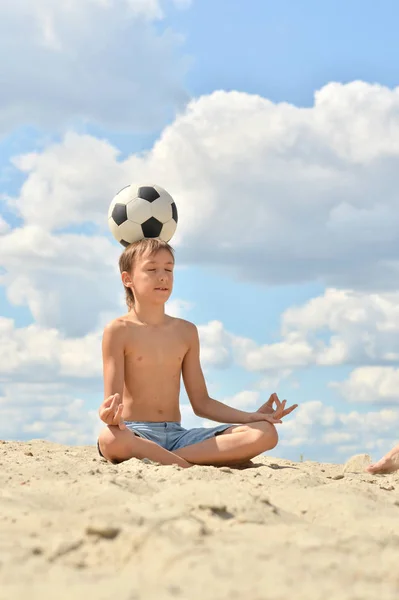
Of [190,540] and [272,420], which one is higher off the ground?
[272,420]

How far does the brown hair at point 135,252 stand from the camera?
18.8 ft

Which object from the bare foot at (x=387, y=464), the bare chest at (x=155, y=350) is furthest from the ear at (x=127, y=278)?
the bare foot at (x=387, y=464)

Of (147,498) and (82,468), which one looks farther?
(82,468)

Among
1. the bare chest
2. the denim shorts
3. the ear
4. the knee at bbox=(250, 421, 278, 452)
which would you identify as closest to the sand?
the knee at bbox=(250, 421, 278, 452)

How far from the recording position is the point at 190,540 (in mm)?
2580

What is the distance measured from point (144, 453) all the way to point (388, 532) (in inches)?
93.2

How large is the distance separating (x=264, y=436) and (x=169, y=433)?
0.75 m

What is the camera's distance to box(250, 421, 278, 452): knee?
5250mm

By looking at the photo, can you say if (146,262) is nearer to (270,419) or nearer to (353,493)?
(270,419)

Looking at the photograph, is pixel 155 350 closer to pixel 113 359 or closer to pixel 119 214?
pixel 113 359

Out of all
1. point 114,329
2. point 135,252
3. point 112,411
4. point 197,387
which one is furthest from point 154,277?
point 112,411

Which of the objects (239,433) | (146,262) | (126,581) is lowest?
(126,581)

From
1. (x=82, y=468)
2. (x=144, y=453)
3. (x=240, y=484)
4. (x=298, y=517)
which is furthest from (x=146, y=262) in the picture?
(x=298, y=517)

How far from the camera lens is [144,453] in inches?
199
